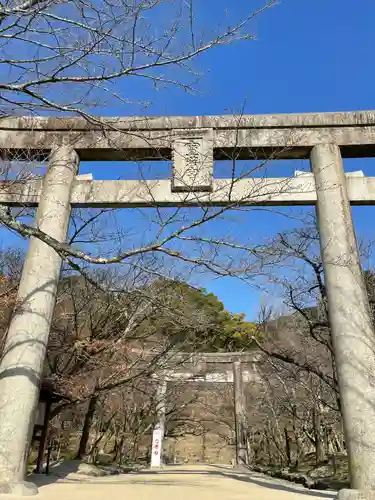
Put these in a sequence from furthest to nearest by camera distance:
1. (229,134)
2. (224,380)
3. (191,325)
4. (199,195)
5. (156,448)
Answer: (224,380) → (156,448) → (191,325) → (229,134) → (199,195)

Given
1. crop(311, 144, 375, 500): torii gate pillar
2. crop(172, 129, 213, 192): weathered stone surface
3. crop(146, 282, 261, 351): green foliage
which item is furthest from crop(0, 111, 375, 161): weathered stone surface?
crop(146, 282, 261, 351): green foliage

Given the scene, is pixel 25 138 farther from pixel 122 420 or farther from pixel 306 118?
pixel 122 420

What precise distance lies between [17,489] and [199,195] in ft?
16.7

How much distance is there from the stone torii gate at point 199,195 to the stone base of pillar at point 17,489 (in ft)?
0.10

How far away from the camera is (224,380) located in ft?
76.7

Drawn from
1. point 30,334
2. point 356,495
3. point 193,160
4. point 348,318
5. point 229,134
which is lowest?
point 356,495

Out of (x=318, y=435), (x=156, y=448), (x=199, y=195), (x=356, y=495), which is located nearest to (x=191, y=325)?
(x=199, y=195)

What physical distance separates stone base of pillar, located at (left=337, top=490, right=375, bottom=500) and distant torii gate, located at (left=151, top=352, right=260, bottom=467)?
12.5m

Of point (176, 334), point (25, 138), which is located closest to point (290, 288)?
point (176, 334)

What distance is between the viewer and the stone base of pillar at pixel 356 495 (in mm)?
5153

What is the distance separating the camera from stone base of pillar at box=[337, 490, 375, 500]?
5.15 m

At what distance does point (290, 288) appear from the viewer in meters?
9.45

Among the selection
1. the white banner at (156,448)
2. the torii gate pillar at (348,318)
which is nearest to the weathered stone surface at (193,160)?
the torii gate pillar at (348,318)

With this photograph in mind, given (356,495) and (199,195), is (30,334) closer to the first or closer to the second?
(199,195)
